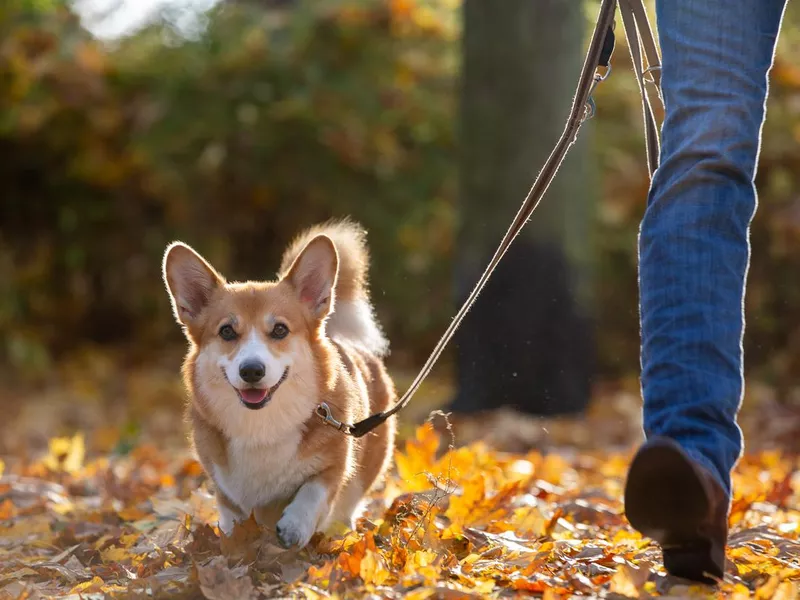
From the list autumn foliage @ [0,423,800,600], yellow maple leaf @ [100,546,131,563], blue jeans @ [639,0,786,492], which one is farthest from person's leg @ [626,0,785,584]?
yellow maple leaf @ [100,546,131,563]

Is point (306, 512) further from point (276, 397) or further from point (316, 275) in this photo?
point (316, 275)

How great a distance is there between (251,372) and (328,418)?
0.82ft

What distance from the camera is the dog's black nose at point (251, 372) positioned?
294 cm

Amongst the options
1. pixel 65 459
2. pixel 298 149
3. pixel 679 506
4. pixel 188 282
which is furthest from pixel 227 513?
pixel 298 149

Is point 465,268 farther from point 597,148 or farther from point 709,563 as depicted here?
point 709,563

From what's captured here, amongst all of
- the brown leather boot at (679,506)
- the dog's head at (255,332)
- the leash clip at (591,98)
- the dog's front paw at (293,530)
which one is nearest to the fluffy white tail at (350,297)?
the dog's head at (255,332)

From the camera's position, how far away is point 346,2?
7.62 m

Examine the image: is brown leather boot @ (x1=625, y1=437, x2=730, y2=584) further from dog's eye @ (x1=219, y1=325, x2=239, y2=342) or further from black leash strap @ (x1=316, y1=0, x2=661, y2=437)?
dog's eye @ (x1=219, y1=325, x2=239, y2=342)

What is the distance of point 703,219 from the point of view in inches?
91.6

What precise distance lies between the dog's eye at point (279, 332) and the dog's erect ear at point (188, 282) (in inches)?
10.4

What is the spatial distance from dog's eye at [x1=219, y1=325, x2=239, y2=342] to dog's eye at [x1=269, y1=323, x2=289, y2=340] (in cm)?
11

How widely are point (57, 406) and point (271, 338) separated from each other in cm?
465

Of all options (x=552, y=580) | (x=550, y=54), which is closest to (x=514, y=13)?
(x=550, y=54)

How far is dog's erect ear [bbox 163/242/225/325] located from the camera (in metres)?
3.24
